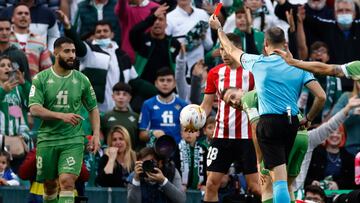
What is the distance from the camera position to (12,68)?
70.7ft

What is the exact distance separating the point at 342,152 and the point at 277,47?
5435mm

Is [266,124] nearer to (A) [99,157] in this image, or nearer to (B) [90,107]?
(B) [90,107]

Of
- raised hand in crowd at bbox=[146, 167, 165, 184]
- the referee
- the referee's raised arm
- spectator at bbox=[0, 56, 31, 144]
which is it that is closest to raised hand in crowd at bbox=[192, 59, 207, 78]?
spectator at bbox=[0, 56, 31, 144]

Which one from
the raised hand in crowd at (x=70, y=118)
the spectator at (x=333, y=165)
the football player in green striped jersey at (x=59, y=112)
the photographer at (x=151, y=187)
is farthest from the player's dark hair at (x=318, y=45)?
the raised hand in crowd at (x=70, y=118)

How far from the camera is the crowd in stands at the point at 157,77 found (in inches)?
814

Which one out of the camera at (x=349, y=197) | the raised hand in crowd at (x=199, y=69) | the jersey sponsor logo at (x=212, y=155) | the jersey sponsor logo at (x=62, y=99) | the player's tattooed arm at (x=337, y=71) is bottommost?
the camera at (x=349, y=197)

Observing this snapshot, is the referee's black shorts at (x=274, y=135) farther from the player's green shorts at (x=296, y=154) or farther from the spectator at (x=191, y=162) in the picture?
the spectator at (x=191, y=162)

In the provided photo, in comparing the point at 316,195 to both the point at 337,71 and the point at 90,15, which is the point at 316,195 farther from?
the point at 90,15

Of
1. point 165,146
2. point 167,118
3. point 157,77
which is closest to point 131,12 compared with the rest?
point 157,77

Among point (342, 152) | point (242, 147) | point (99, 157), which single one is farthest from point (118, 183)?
point (342, 152)

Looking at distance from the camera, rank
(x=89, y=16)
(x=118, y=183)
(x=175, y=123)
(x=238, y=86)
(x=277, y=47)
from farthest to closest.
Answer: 1. (x=89, y=16)
2. (x=175, y=123)
3. (x=118, y=183)
4. (x=238, y=86)
5. (x=277, y=47)

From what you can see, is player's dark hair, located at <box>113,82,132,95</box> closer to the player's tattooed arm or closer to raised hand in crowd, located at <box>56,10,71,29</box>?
raised hand in crowd, located at <box>56,10,71,29</box>

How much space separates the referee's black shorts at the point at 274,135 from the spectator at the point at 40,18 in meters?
6.98

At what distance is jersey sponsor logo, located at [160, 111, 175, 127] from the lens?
22.3 meters
